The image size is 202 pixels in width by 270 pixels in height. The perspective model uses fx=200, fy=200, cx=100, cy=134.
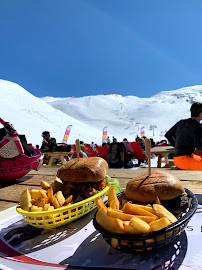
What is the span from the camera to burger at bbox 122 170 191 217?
111 centimetres

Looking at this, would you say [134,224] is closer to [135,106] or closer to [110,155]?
[110,155]

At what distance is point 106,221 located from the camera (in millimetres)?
856

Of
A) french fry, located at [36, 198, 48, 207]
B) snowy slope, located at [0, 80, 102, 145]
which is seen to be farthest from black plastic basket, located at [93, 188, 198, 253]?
snowy slope, located at [0, 80, 102, 145]

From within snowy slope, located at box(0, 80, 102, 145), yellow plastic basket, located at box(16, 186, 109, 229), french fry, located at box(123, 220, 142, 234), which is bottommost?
yellow plastic basket, located at box(16, 186, 109, 229)

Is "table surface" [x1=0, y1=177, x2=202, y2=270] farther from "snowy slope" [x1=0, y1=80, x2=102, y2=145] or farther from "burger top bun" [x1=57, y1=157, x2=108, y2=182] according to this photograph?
"snowy slope" [x1=0, y1=80, x2=102, y2=145]

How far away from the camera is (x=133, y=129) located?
98562mm

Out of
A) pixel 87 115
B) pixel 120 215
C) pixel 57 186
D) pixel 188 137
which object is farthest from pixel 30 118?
pixel 87 115

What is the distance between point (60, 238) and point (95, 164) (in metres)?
0.63

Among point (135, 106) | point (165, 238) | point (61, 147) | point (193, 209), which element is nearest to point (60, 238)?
point (165, 238)

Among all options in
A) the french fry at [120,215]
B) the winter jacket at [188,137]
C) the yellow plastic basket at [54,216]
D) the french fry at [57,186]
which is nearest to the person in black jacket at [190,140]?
the winter jacket at [188,137]

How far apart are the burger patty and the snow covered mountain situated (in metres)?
39.2

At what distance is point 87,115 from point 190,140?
117 m

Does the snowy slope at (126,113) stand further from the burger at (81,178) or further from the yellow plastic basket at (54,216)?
the yellow plastic basket at (54,216)

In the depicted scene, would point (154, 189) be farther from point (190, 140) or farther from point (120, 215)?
point (190, 140)
